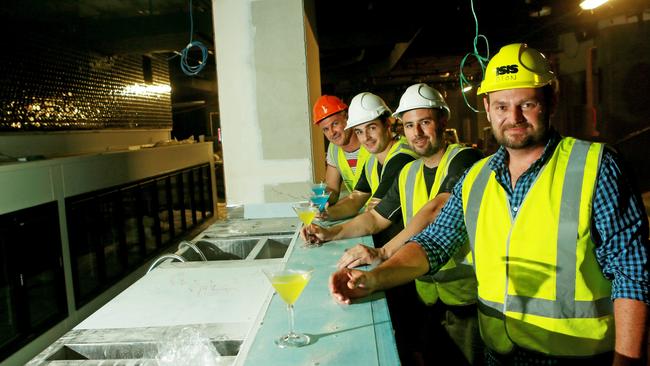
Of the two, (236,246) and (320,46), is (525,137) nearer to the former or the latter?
(236,246)

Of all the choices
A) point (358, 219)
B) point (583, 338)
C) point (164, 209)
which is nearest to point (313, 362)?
point (583, 338)

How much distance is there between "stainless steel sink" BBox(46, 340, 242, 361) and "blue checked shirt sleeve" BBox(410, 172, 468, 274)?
0.95 metres

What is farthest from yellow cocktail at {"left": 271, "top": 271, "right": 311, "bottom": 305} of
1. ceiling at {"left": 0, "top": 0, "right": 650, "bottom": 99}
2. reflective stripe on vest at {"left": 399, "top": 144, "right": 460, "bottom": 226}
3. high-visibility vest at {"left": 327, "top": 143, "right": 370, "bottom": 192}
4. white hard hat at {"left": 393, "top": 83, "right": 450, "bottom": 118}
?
ceiling at {"left": 0, "top": 0, "right": 650, "bottom": 99}

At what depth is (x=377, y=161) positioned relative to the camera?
13.3 feet

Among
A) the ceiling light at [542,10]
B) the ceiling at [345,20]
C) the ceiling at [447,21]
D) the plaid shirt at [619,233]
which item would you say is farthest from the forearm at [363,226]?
the ceiling light at [542,10]

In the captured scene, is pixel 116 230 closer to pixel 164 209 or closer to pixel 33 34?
pixel 164 209

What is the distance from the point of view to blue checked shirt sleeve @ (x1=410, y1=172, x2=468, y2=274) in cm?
212

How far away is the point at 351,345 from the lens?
1.62 m

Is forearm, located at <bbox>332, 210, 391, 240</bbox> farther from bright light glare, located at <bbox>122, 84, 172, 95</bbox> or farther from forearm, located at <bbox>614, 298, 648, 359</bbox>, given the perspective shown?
bright light glare, located at <bbox>122, 84, 172, 95</bbox>

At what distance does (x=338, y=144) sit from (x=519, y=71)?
117 inches

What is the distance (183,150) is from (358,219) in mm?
8540

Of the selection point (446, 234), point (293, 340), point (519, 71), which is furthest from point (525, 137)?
point (293, 340)

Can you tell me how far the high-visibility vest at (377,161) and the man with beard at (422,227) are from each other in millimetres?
363

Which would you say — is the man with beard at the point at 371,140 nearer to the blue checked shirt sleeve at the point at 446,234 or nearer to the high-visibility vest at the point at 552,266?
the blue checked shirt sleeve at the point at 446,234
